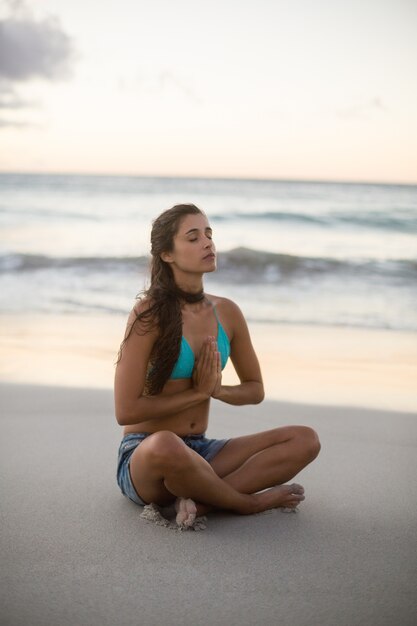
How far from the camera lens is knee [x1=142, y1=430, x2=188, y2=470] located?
309cm

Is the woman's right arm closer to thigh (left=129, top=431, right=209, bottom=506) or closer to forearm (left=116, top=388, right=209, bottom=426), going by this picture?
forearm (left=116, top=388, right=209, bottom=426)

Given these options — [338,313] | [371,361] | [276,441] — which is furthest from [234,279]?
[276,441]

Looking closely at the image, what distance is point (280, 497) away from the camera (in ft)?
11.3

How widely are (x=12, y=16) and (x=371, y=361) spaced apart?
11.5 m

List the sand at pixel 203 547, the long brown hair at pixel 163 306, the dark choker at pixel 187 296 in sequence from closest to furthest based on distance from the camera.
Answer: the sand at pixel 203 547 → the long brown hair at pixel 163 306 → the dark choker at pixel 187 296

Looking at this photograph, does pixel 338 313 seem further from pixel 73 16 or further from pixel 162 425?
pixel 73 16

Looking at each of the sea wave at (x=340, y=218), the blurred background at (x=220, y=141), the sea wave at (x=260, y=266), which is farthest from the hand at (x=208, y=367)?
the sea wave at (x=340, y=218)

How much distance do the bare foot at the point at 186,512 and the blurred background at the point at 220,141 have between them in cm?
698

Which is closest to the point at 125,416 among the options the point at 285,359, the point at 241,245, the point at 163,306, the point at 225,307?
the point at 163,306

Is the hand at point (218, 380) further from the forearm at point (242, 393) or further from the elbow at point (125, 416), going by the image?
the elbow at point (125, 416)

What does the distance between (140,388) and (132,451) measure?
30 cm

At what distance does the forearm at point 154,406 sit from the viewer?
3240mm

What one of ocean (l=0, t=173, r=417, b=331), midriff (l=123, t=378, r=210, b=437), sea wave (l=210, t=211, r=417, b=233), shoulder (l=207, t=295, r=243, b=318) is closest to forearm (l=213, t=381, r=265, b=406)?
Result: midriff (l=123, t=378, r=210, b=437)

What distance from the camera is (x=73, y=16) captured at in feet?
57.2
